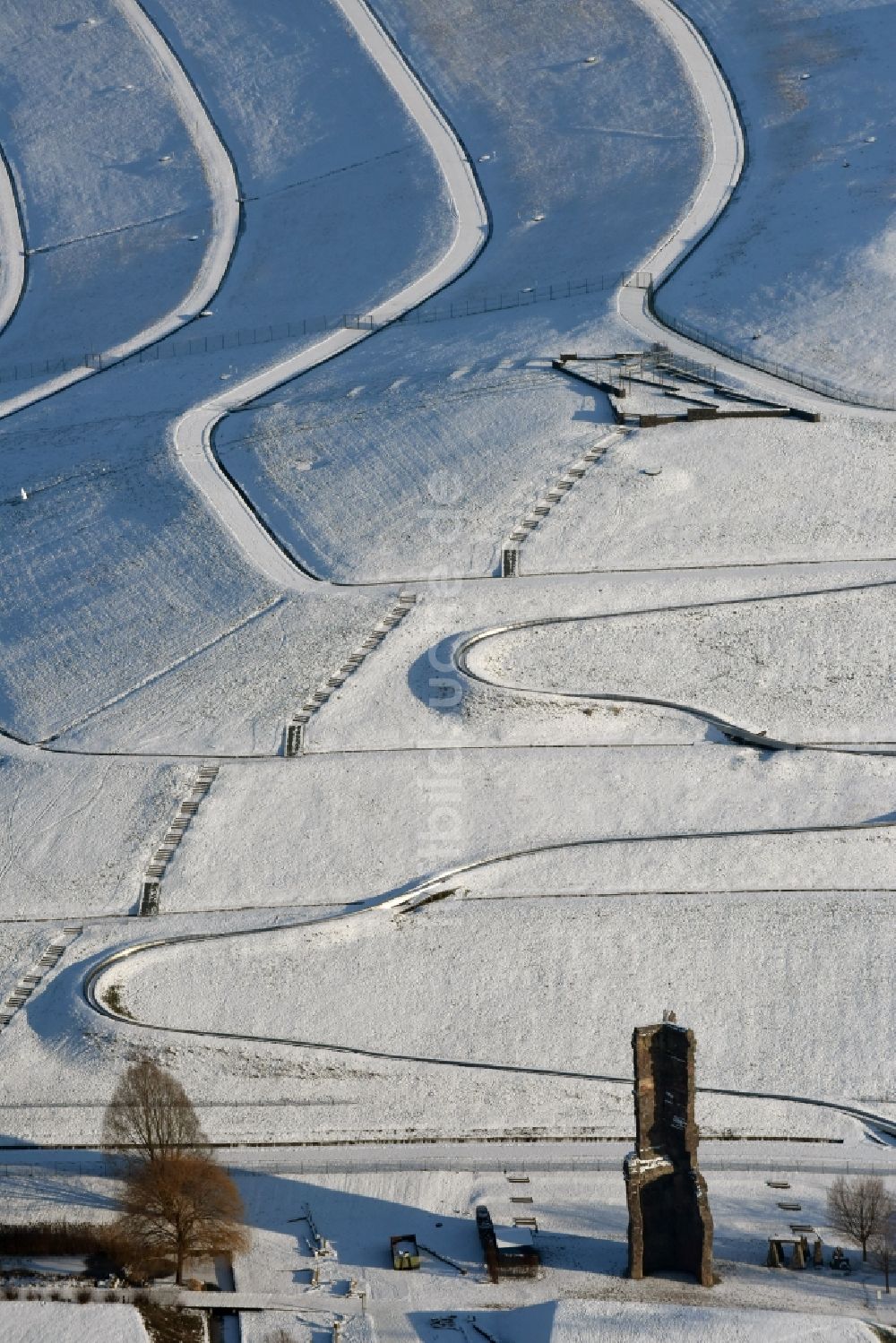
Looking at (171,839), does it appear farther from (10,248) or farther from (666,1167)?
(10,248)

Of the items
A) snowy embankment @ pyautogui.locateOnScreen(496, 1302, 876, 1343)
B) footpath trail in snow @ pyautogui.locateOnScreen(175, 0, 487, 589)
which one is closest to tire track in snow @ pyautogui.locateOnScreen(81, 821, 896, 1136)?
snowy embankment @ pyautogui.locateOnScreen(496, 1302, 876, 1343)

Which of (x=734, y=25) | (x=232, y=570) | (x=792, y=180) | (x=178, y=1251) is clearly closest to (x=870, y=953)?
(x=178, y=1251)

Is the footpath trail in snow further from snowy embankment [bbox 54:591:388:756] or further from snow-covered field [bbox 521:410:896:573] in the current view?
snow-covered field [bbox 521:410:896:573]

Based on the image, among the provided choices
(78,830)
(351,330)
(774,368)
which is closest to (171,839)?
(78,830)

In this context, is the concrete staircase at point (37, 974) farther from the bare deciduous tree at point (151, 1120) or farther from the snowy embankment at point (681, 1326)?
the snowy embankment at point (681, 1326)

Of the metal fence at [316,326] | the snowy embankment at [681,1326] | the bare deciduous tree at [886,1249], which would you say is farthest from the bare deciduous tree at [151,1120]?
the metal fence at [316,326]

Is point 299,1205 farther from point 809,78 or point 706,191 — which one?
point 809,78
